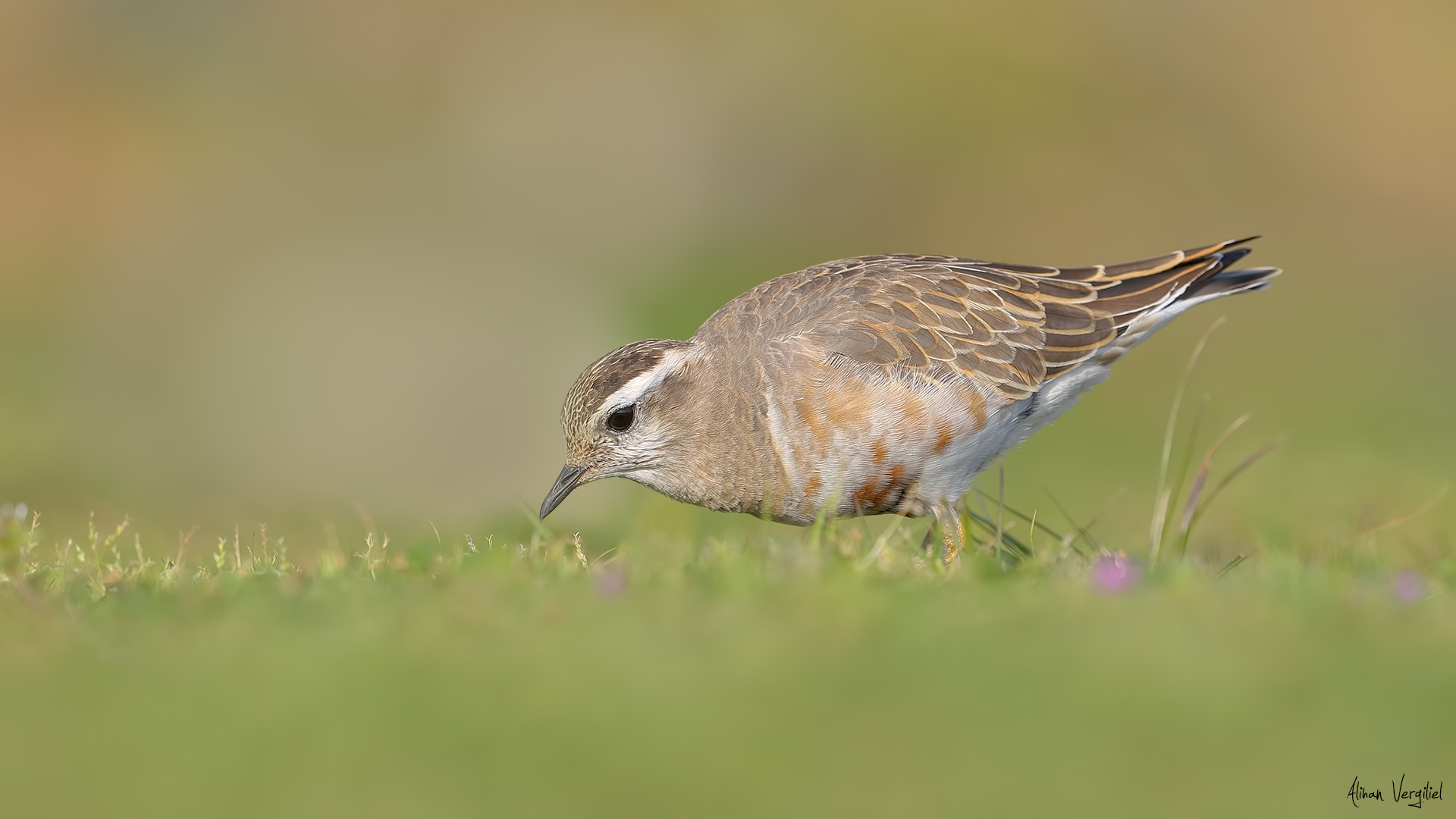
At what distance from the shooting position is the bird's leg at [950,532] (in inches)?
331

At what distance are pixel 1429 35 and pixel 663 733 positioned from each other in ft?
106

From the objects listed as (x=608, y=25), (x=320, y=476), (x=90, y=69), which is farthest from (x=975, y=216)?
(x=90, y=69)

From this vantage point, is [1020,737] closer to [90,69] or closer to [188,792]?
[188,792]

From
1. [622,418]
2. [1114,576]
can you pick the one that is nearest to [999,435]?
[622,418]

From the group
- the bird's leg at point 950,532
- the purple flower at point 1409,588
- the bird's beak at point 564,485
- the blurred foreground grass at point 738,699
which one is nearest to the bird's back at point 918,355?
the bird's leg at point 950,532

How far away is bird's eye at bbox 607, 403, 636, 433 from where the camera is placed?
9.54 meters

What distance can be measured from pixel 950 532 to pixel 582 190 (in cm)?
2168

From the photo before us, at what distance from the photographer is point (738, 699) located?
17.6 ft

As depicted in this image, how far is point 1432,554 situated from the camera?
10.3m

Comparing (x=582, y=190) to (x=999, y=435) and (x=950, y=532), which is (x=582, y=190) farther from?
(x=950, y=532)

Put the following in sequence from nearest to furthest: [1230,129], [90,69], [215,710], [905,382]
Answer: [215,710] → [905,382] → [90,69] → [1230,129]

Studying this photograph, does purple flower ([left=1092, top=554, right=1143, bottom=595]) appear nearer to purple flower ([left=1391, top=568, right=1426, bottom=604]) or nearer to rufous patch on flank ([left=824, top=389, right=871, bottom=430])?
purple flower ([left=1391, top=568, right=1426, bottom=604])

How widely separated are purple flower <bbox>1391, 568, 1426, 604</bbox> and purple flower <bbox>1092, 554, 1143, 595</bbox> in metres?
1.11
